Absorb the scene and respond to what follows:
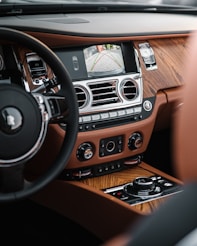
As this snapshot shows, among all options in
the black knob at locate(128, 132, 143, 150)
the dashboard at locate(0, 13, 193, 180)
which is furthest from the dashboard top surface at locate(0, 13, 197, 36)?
the black knob at locate(128, 132, 143, 150)

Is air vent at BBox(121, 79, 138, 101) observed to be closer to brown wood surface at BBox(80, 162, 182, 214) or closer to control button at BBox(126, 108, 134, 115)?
control button at BBox(126, 108, 134, 115)

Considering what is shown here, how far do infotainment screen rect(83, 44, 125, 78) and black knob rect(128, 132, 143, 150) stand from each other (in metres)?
0.28

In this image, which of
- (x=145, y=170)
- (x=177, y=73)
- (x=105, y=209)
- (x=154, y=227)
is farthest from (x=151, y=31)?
(x=154, y=227)

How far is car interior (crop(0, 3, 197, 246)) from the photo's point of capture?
2.14m

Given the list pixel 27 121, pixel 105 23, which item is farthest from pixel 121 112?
pixel 27 121

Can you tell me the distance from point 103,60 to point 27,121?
22.0 inches

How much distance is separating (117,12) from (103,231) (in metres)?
1.07

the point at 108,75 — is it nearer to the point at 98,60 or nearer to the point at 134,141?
the point at 98,60

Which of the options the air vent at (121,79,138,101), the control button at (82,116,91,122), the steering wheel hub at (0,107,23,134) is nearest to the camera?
the steering wheel hub at (0,107,23,134)

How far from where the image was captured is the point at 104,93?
8.20 feet

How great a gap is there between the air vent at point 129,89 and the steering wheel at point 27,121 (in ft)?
1.40

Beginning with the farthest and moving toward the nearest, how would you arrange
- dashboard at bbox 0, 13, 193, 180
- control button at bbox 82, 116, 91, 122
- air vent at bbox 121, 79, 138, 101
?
air vent at bbox 121, 79, 138, 101
control button at bbox 82, 116, 91, 122
dashboard at bbox 0, 13, 193, 180

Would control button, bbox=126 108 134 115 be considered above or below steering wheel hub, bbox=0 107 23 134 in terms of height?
below

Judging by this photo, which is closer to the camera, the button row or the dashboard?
the dashboard
